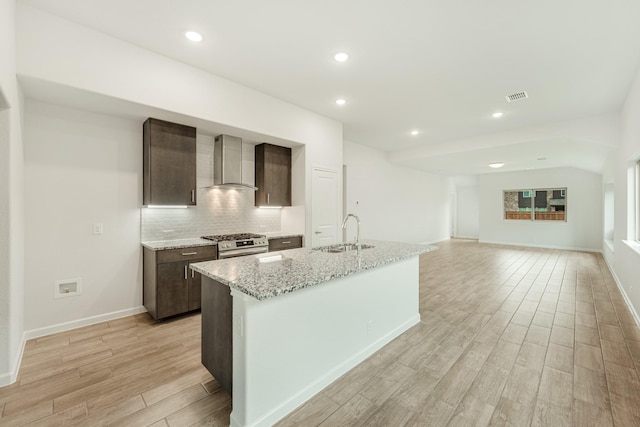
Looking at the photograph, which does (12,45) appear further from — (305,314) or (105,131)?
(305,314)

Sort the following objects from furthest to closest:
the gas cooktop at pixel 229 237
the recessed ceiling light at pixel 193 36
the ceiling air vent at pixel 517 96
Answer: the ceiling air vent at pixel 517 96 < the gas cooktop at pixel 229 237 < the recessed ceiling light at pixel 193 36

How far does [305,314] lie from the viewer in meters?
1.96

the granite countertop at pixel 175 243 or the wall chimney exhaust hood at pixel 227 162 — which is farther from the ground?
the wall chimney exhaust hood at pixel 227 162

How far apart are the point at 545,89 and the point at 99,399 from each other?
5826 mm

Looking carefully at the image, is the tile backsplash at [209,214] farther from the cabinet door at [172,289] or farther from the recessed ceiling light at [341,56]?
the recessed ceiling light at [341,56]

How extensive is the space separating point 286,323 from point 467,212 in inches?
489

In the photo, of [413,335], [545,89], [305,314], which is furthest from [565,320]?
[305,314]

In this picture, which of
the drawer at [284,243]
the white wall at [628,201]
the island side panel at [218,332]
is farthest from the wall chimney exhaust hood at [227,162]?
the white wall at [628,201]

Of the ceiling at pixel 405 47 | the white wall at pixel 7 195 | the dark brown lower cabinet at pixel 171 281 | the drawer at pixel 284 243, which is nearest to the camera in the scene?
the white wall at pixel 7 195

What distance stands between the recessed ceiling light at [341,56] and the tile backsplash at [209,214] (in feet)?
6.94

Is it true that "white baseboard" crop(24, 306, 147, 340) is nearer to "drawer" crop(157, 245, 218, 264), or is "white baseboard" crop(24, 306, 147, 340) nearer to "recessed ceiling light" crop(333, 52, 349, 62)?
"drawer" crop(157, 245, 218, 264)

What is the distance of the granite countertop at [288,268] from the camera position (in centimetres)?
163

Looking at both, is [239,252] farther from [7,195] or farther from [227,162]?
[7,195]

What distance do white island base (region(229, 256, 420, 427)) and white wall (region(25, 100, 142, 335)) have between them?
2.06 metres
